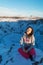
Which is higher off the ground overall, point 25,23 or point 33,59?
point 25,23

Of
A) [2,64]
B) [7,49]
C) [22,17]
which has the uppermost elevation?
[22,17]

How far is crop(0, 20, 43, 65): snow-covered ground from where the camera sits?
8.50ft

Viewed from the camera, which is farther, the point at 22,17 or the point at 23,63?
the point at 22,17

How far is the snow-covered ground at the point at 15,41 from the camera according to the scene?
2.59 meters

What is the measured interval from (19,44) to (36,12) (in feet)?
1.67

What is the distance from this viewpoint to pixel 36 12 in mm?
2756

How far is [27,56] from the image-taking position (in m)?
2.57

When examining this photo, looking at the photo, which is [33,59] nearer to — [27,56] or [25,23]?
[27,56]

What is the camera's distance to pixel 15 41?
8.75 feet

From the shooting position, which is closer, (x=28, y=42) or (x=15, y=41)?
(x=28, y=42)

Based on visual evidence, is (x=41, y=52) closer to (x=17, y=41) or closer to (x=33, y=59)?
(x=33, y=59)

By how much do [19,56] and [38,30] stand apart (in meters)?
0.44

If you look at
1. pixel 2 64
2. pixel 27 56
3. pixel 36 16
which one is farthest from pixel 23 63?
pixel 36 16

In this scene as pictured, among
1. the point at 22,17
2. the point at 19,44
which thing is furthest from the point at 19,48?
the point at 22,17
